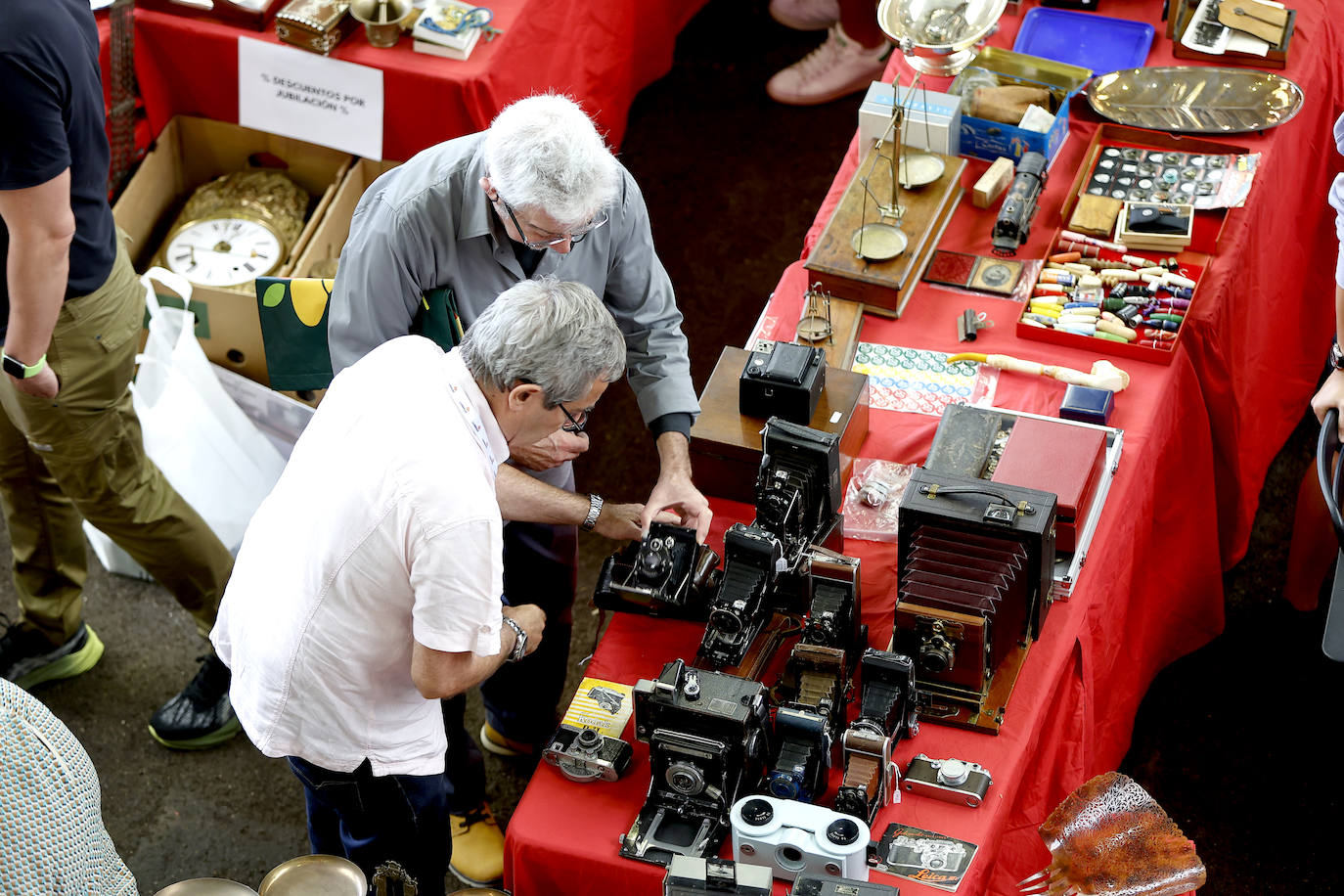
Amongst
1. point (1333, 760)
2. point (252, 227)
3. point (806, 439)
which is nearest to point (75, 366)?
point (252, 227)

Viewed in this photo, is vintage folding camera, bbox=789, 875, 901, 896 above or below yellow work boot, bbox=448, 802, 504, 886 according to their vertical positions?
above

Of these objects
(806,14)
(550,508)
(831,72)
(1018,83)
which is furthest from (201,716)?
(806,14)

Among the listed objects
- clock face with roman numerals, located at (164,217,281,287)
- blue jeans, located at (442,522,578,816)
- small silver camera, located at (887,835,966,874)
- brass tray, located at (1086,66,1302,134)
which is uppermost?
brass tray, located at (1086,66,1302,134)

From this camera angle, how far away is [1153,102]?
3.90m

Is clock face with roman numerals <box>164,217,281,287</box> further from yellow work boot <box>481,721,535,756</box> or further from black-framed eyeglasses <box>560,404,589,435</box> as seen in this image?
black-framed eyeglasses <box>560,404,589,435</box>

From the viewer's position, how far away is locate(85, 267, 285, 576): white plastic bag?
360 cm

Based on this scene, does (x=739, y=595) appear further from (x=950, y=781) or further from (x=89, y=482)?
(x=89, y=482)

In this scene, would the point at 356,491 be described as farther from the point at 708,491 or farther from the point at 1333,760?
the point at 1333,760

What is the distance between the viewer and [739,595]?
268 centimetres

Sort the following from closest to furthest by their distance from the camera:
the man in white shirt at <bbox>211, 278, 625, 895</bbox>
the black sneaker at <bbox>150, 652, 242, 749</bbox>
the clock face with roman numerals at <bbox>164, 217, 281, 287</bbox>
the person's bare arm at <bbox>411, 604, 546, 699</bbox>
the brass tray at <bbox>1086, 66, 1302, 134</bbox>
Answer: the man in white shirt at <bbox>211, 278, 625, 895</bbox>
the person's bare arm at <bbox>411, 604, 546, 699</bbox>
the black sneaker at <bbox>150, 652, 242, 749</bbox>
the brass tray at <bbox>1086, 66, 1302, 134</bbox>
the clock face with roman numerals at <bbox>164, 217, 281, 287</bbox>

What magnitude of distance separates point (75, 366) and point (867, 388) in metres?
1.78

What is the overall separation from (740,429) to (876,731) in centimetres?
82

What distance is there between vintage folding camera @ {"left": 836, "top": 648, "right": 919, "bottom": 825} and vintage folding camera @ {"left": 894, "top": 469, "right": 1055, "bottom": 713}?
8 cm

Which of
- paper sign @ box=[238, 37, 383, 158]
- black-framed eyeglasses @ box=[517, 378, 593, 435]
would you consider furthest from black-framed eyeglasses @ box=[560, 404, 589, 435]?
paper sign @ box=[238, 37, 383, 158]
